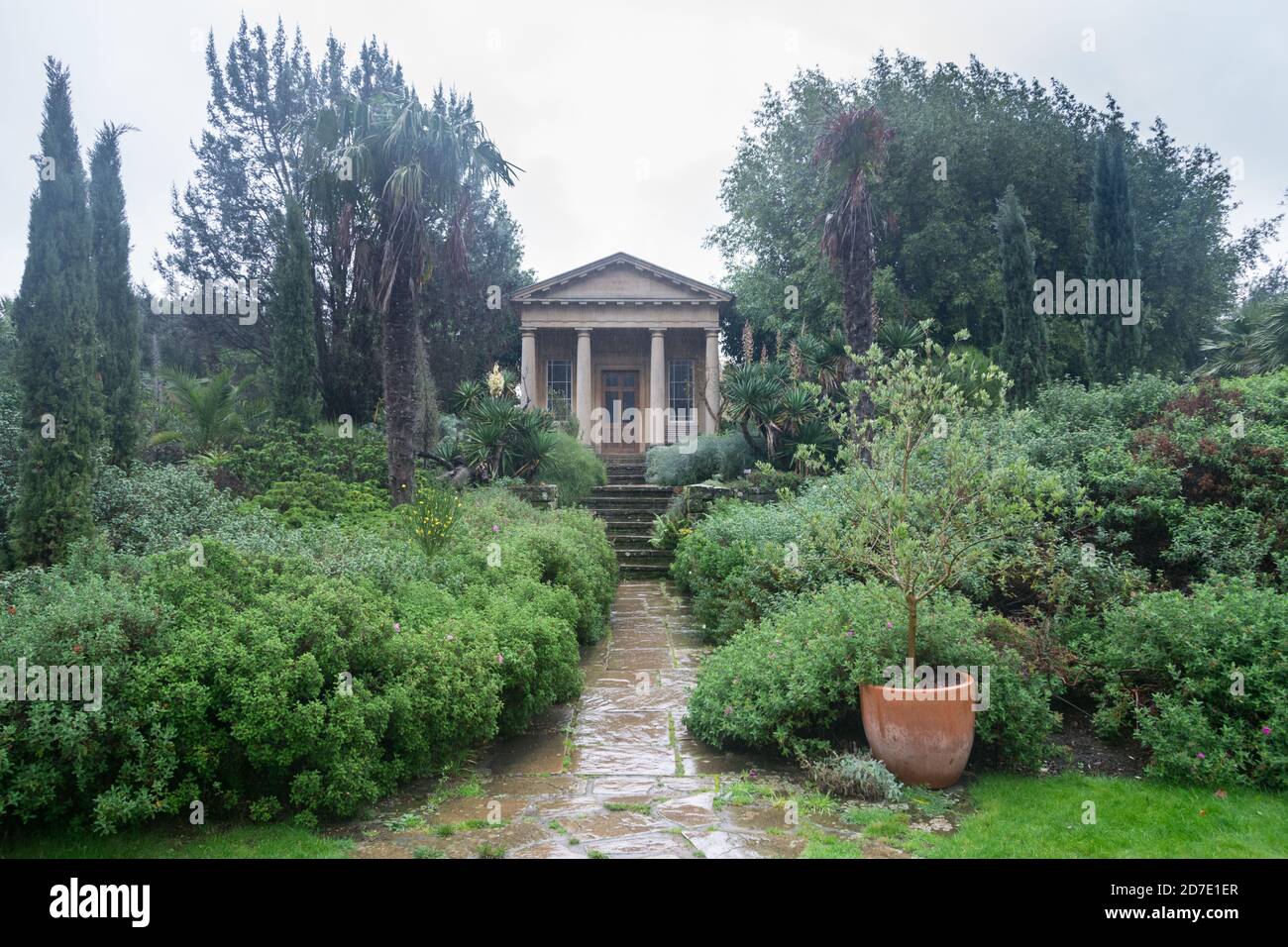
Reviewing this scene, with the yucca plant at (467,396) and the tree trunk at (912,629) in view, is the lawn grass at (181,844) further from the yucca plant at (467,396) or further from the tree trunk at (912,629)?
the yucca plant at (467,396)

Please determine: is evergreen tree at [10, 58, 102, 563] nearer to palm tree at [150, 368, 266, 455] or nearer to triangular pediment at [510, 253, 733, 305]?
palm tree at [150, 368, 266, 455]

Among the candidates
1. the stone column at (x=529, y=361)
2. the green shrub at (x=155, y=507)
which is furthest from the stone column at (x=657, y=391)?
the green shrub at (x=155, y=507)

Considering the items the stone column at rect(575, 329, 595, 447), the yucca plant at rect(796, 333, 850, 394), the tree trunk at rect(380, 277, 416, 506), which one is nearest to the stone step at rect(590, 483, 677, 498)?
the yucca plant at rect(796, 333, 850, 394)

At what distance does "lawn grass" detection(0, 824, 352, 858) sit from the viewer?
3.64 m

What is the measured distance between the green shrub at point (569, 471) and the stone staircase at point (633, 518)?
0.39m

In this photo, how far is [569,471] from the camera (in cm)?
1620

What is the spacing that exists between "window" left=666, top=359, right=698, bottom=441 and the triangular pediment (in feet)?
7.84

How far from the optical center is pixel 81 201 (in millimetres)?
9852

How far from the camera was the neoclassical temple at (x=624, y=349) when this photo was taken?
2314 cm

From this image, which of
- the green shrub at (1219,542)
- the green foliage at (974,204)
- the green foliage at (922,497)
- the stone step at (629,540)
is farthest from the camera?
the green foliage at (974,204)

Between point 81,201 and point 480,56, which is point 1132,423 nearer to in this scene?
point 480,56

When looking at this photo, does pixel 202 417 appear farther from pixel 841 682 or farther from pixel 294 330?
pixel 841 682

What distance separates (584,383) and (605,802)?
64.2ft

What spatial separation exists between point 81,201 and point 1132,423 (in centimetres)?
1234
